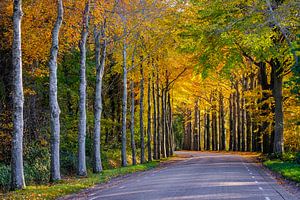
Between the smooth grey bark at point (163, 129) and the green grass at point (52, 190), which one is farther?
the smooth grey bark at point (163, 129)

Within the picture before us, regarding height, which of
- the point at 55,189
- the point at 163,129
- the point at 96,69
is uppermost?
the point at 96,69

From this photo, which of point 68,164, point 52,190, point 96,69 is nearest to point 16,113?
point 52,190

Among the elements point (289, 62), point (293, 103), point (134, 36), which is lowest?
point (293, 103)

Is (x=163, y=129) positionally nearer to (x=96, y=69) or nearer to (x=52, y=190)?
(x=96, y=69)

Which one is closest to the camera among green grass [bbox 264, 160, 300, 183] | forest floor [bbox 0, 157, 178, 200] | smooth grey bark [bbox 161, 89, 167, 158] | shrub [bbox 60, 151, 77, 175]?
forest floor [bbox 0, 157, 178, 200]

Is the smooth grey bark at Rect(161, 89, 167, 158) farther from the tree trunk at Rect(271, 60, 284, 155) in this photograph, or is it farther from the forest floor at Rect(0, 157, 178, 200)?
the forest floor at Rect(0, 157, 178, 200)

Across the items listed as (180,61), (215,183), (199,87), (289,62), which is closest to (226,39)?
(289,62)

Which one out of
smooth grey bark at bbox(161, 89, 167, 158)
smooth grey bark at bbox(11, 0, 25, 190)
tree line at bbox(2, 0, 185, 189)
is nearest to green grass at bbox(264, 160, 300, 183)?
tree line at bbox(2, 0, 185, 189)

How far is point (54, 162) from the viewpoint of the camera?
18.8 meters

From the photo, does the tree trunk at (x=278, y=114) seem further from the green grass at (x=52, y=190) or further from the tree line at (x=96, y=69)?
the green grass at (x=52, y=190)

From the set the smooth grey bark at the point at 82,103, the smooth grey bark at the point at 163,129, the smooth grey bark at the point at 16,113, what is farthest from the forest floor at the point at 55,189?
the smooth grey bark at the point at 163,129

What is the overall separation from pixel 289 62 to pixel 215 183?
1466cm

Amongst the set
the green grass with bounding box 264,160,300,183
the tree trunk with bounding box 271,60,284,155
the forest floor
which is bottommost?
the green grass with bounding box 264,160,300,183

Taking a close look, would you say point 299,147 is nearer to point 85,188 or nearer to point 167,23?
point 167,23
